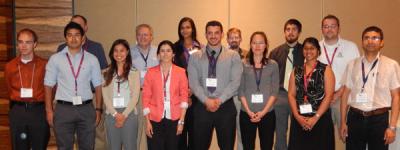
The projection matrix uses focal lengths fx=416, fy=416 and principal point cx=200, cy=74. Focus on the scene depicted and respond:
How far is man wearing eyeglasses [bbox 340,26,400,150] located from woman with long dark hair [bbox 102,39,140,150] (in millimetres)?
2029

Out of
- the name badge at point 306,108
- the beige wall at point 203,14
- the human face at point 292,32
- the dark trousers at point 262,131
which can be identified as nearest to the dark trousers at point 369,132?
the name badge at point 306,108

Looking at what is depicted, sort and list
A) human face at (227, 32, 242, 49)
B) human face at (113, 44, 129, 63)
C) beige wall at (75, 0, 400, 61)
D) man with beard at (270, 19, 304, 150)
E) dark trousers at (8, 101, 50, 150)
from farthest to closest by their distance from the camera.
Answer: beige wall at (75, 0, 400, 61) → human face at (227, 32, 242, 49) → man with beard at (270, 19, 304, 150) → human face at (113, 44, 129, 63) → dark trousers at (8, 101, 50, 150)

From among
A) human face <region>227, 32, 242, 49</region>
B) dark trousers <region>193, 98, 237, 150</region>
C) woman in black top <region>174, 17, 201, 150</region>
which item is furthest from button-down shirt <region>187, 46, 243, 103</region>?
human face <region>227, 32, 242, 49</region>

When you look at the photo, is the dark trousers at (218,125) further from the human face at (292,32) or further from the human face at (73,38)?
the human face at (73,38)

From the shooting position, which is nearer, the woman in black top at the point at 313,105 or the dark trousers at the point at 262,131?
the woman in black top at the point at 313,105

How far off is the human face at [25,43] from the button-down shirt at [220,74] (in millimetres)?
1536

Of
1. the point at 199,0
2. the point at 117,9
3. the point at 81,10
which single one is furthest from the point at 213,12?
the point at 81,10

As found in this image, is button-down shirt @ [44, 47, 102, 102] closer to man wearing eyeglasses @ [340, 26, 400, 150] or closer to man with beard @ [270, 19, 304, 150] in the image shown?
man with beard @ [270, 19, 304, 150]

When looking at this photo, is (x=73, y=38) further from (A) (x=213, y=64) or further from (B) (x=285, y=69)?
(B) (x=285, y=69)

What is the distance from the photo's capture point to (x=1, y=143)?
4.96 meters

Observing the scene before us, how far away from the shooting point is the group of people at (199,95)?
3.79 metres

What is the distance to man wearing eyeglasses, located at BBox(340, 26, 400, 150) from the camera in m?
3.65

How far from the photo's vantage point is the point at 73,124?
3.92 meters

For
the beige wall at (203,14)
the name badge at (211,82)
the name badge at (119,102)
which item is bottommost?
the name badge at (119,102)
